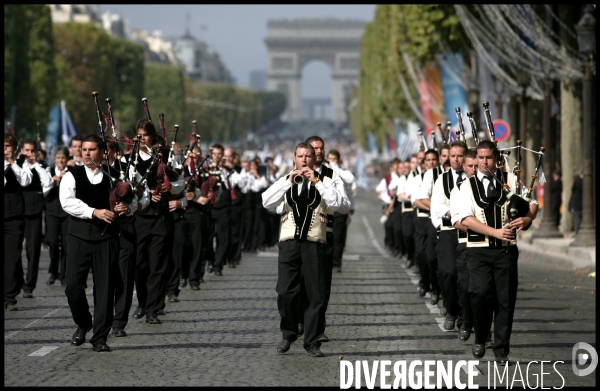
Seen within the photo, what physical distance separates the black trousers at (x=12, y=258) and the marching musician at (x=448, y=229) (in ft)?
15.0

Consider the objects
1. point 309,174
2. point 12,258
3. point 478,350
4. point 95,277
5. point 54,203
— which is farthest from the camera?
point 54,203

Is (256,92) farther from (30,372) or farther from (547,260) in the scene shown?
(30,372)

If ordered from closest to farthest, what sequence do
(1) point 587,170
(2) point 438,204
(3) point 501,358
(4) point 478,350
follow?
(3) point 501,358
(4) point 478,350
(2) point 438,204
(1) point 587,170

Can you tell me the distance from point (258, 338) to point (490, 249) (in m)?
2.49

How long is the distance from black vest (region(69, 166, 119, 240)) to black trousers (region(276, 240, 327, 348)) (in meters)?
1.47

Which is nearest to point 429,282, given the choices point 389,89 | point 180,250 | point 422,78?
point 180,250

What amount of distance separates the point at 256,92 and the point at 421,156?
18102 cm

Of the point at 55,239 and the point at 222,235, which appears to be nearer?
the point at 55,239

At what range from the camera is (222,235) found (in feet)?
68.0

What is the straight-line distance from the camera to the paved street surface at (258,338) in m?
10.0

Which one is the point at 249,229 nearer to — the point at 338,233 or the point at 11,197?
the point at 338,233

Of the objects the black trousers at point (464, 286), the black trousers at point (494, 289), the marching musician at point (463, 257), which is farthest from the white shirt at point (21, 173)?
the black trousers at point (494, 289)

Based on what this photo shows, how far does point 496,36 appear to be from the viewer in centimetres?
3462

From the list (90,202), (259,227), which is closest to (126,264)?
(90,202)
